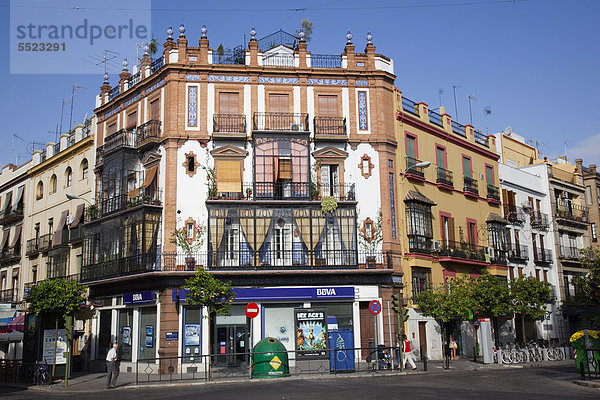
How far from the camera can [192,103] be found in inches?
1277

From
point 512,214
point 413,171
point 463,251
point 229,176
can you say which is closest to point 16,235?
point 229,176

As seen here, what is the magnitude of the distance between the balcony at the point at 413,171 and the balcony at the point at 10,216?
28.4m

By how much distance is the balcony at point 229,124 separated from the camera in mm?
32094

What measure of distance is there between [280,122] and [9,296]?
2631 cm

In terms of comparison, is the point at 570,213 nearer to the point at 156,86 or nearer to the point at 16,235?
the point at 156,86

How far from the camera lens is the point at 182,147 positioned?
31.9 metres

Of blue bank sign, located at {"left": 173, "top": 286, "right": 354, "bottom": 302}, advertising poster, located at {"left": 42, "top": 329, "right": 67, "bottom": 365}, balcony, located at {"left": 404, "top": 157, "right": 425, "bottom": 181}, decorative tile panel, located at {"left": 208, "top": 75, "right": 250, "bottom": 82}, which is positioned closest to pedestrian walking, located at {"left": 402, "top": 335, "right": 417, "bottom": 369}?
blue bank sign, located at {"left": 173, "top": 286, "right": 354, "bottom": 302}

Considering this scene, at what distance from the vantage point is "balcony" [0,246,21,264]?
45259mm

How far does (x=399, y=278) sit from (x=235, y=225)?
8960mm

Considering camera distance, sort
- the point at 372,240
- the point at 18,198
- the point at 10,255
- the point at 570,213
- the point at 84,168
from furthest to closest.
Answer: the point at 570,213 < the point at 18,198 < the point at 10,255 < the point at 84,168 < the point at 372,240

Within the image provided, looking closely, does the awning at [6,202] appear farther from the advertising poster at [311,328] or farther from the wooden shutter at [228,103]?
the advertising poster at [311,328]

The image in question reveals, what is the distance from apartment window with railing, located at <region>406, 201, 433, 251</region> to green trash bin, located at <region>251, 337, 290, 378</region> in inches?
503

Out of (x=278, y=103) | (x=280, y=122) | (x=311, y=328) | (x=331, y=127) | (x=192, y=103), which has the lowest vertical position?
(x=311, y=328)

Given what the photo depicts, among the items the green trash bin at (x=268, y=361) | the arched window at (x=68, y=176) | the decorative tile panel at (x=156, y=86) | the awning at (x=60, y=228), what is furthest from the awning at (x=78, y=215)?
the green trash bin at (x=268, y=361)
